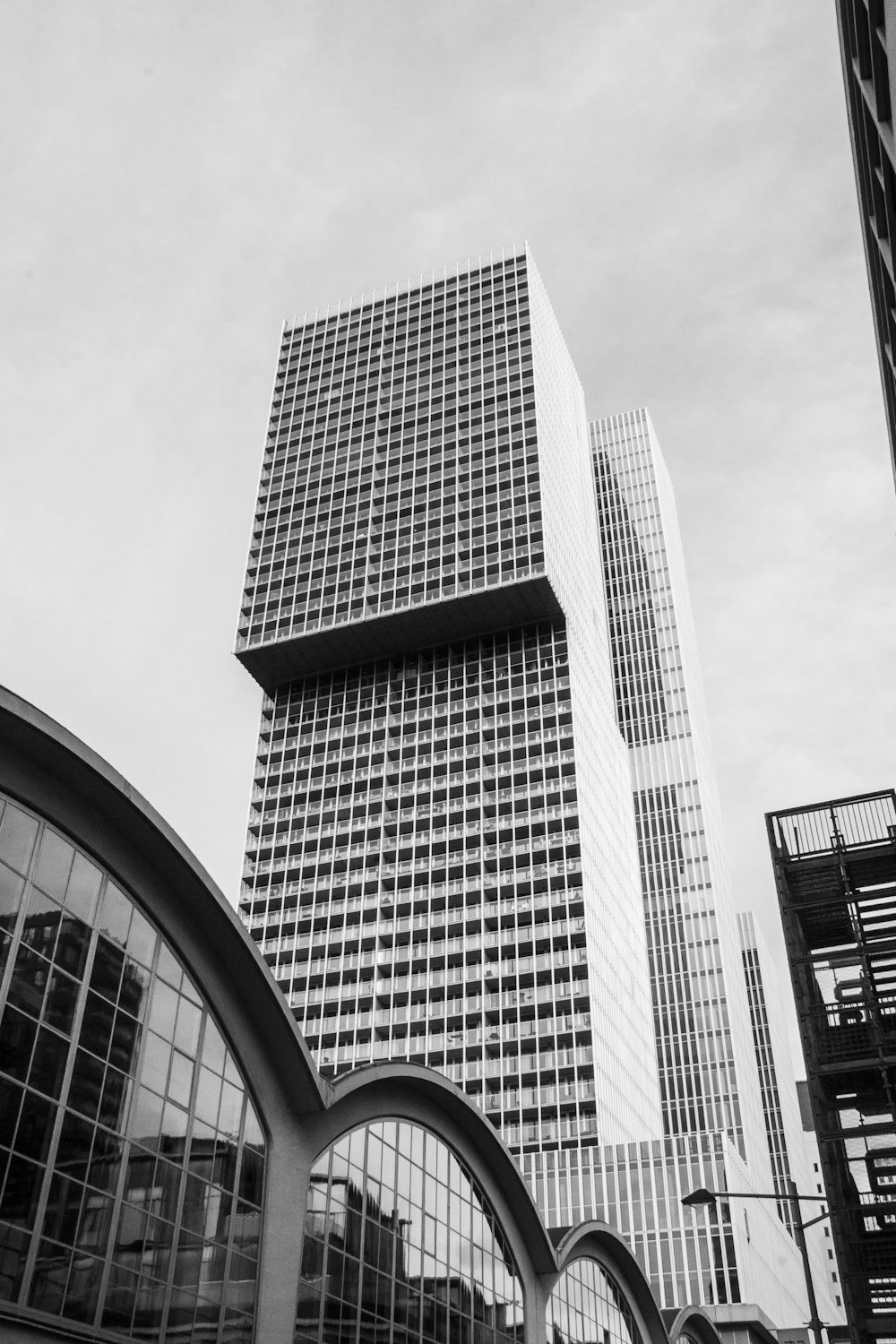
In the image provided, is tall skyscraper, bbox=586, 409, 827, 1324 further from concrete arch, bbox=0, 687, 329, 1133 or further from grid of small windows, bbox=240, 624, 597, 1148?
concrete arch, bbox=0, 687, 329, 1133

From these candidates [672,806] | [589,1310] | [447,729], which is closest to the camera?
[589,1310]

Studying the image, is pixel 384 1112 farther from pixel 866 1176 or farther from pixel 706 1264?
pixel 706 1264

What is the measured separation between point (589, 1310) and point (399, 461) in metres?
107

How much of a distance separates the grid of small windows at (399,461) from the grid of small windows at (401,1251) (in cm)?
9073

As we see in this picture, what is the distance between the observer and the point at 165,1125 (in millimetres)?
30734

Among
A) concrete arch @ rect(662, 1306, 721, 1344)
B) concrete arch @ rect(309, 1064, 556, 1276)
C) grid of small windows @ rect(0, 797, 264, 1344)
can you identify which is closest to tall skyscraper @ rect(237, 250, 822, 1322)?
concrete arch @ rect(662, 1306, 721, 1344)

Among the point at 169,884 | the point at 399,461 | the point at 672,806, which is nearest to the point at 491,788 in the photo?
the point at 672,806

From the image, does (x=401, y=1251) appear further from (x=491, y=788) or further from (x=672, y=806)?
(x=672, y=806)

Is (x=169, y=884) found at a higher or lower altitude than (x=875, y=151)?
lower

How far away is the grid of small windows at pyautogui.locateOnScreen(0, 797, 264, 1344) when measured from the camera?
85.8ft

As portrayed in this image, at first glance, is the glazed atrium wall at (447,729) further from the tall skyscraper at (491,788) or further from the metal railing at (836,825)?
the metal railing at (836,825)

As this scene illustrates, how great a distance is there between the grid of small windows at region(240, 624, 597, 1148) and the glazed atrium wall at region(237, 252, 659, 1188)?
240 mm

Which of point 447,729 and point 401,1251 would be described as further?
point 447,729

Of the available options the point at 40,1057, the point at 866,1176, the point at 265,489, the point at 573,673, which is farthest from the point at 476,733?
the point at 40,1057
